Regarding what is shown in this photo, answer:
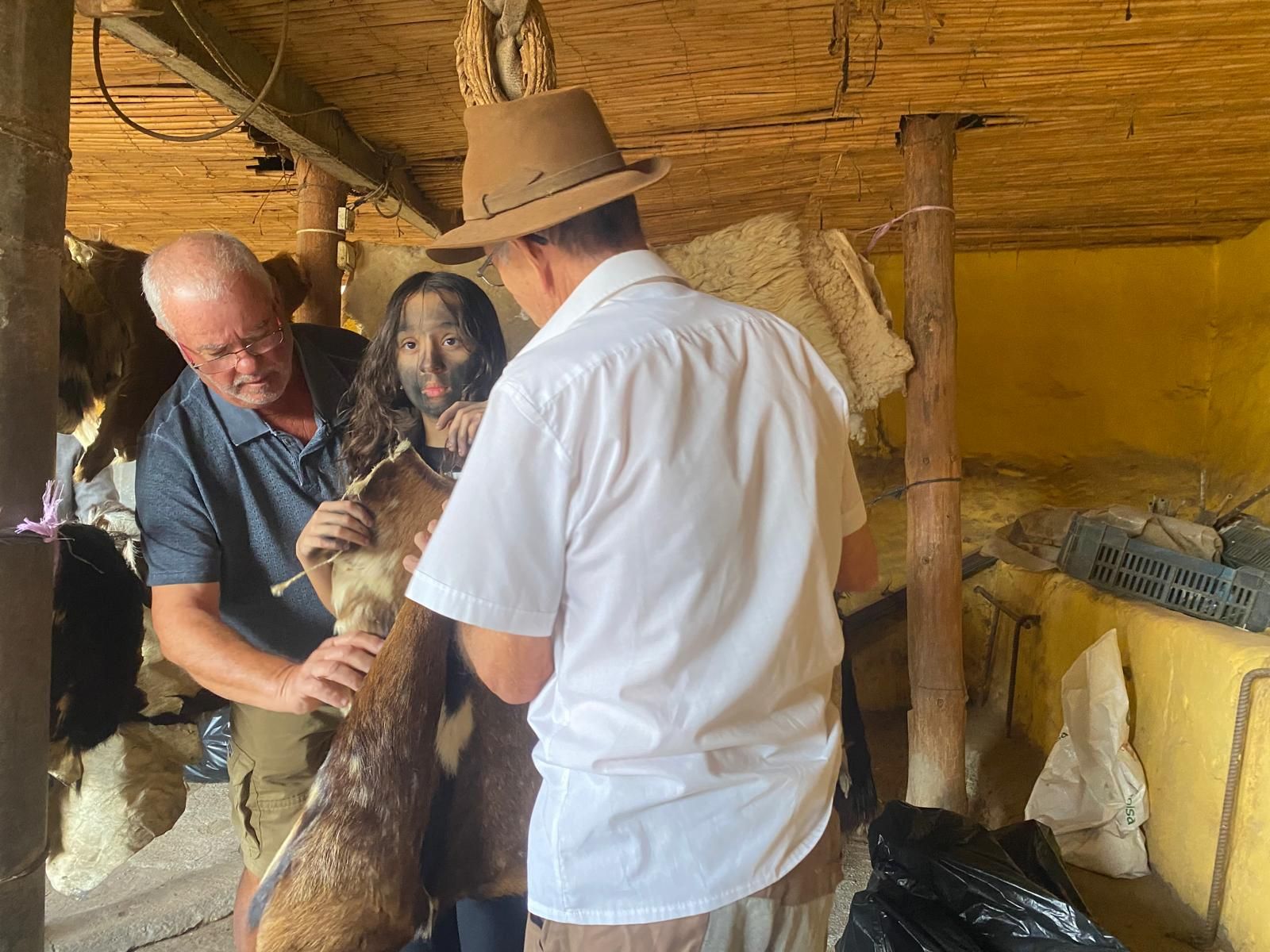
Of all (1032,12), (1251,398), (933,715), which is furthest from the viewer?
(1251,398)

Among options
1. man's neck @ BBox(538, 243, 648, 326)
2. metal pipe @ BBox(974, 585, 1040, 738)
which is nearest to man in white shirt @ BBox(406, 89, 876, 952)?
man's neck @ BBox(538, 243, 648, 326)

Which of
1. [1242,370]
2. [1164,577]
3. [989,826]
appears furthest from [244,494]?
[1242,370]

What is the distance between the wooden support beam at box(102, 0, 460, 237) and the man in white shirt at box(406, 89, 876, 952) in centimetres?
85

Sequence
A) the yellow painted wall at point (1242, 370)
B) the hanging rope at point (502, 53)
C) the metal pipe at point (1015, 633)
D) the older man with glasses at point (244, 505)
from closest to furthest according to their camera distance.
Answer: the hanging rope at point (502, 53), the older man with glasses at point (244, 505), the metal pipe at point (1015, 633), the yellow painted wall at point (1242, 370)

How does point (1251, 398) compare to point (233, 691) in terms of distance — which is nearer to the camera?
point (233, 691)

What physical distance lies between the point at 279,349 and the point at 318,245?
0.71 meters

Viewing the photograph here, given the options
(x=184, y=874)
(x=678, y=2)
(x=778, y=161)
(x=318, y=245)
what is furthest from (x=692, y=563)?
(x=184, y=874)

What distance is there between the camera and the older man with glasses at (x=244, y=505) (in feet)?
4.03

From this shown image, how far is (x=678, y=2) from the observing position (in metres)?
1.65

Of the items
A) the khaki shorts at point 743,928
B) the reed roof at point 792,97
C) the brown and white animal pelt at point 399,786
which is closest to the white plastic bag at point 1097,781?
the reed roof at point 792,97

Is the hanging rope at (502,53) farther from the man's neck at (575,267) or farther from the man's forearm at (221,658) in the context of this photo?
the man's forearm at (221,658)

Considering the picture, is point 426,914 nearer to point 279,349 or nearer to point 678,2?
point 279,349

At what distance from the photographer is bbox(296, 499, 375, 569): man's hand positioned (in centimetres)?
120

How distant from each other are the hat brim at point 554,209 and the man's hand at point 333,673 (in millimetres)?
590
